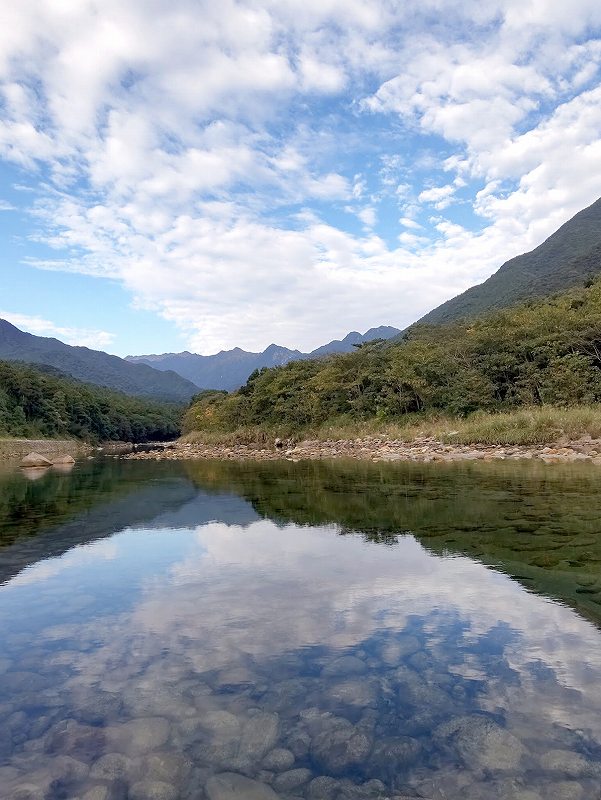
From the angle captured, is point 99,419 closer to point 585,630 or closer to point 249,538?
point 249,538

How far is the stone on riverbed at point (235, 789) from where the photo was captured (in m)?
2.86

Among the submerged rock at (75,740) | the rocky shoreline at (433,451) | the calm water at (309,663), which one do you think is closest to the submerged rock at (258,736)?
the calm water at (309,663)

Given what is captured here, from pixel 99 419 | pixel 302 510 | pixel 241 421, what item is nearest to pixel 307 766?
pixel 302 510

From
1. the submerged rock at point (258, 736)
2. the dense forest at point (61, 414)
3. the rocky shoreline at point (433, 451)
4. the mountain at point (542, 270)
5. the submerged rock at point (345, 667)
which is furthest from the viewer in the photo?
the mountain at point (542, 270)

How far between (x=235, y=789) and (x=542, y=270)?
108 m

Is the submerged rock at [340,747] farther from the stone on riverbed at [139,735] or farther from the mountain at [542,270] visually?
the mountain at [542,270]

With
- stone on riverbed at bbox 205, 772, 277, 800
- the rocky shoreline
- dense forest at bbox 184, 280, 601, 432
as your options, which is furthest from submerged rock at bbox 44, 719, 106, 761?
dense forest at bbox 184, 280, 601, 432

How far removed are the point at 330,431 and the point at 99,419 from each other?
2111 inches

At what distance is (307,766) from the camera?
3119 millimetres

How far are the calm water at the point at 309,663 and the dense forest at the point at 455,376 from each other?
22884mm

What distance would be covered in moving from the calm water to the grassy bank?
15.3 m

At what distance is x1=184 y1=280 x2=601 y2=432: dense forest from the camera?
3050 cm

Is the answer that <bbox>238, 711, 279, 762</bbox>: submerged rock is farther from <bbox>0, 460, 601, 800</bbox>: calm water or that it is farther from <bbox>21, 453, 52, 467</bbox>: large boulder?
<bbox>21, 453, 52, 467</bbox>: large boulder

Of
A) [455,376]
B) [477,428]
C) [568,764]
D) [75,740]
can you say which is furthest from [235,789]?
[455,376]
